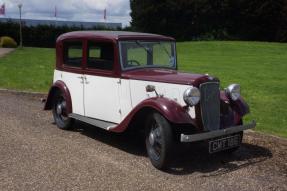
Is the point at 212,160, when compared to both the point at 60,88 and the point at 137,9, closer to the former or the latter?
the point at 60,88

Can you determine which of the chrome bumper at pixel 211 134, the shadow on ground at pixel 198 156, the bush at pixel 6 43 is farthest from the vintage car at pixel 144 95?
the bush at pixel 6 43

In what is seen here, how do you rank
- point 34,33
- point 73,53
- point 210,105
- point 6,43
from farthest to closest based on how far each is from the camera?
point 34,33 → point 6,43 → point 73,53 → point 210,105

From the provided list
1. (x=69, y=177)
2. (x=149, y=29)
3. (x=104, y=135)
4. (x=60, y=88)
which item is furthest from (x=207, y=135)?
(x=149, y=29)

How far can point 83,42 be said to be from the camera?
26.2ft

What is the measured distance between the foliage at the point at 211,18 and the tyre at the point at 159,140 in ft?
165

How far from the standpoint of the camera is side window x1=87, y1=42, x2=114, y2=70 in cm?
734

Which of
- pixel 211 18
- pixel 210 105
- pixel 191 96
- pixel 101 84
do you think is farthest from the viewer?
pixel 211 18

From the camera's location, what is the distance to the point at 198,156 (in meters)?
6.94

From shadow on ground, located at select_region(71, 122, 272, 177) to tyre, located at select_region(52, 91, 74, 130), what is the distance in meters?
0.50

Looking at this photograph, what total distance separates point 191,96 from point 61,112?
3.47 m

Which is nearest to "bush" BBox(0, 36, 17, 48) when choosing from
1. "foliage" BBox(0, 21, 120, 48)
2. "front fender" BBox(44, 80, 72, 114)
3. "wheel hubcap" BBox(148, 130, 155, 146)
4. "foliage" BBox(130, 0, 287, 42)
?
"foliage" BBox(0, 21, 120, 48)

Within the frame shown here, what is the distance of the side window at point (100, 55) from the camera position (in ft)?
24.1

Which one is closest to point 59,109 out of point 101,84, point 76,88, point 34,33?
point 76,88

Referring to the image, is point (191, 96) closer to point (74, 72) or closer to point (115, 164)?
point (115, 164)
